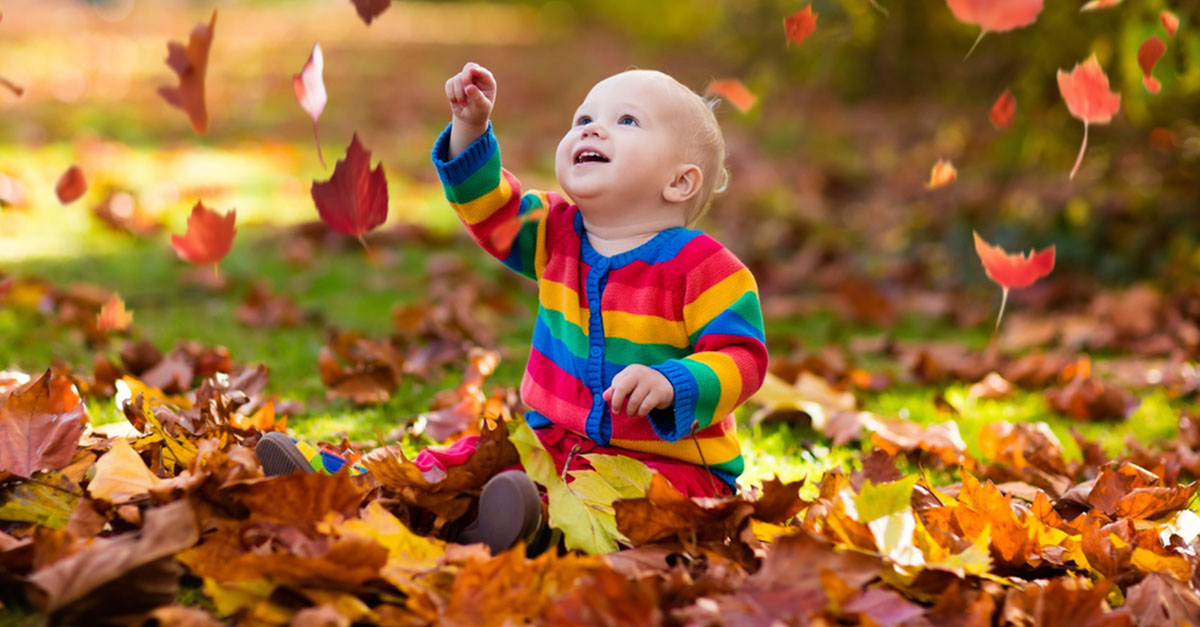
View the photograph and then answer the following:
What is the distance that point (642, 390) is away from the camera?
63.4 inches

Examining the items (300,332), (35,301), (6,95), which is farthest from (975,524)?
(6,95)

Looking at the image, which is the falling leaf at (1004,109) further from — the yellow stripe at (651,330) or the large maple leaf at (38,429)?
the large maple leaf at (38,429)

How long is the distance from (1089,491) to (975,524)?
18.8 inches

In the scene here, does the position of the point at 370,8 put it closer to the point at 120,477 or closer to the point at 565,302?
the point at 565,302

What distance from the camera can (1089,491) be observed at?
205cm

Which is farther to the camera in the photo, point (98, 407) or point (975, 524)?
point (98, 407)

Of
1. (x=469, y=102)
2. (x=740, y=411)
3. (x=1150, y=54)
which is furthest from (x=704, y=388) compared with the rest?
(x=740, y=411)

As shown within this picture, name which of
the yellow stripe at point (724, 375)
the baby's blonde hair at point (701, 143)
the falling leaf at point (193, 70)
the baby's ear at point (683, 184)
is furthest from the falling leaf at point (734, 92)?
the falling leaf at point (193, 70)

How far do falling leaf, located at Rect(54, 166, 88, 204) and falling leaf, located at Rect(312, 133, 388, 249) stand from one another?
0.72 metres

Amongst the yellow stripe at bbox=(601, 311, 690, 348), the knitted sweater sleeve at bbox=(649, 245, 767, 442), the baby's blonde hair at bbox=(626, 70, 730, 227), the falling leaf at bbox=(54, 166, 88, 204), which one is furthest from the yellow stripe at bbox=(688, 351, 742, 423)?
the falling leaf at bbox=(54, 166, 88, 204)

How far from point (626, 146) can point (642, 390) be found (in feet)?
1.51

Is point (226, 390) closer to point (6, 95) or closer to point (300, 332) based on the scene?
point (300, 332)

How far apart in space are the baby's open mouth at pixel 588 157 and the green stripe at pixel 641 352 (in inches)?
12.4

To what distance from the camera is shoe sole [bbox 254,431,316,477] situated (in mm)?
1655
